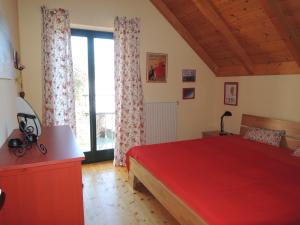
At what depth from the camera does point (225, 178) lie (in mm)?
2043

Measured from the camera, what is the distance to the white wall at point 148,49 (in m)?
3.12

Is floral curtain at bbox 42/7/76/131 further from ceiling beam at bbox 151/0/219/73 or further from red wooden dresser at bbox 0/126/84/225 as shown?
red wooden dresser at bbox 0/126/84/225

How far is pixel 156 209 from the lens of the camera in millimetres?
2486

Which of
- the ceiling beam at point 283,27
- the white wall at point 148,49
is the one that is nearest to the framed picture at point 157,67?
the white wall at point 148,49

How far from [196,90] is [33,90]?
9.35 feet

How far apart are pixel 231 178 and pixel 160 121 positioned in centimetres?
220

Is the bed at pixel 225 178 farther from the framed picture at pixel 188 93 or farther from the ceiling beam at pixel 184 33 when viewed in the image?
the ceiling beam at pixel 184 33

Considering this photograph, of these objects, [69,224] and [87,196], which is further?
[87,196]

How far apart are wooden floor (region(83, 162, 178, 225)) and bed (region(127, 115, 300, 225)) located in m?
0.22

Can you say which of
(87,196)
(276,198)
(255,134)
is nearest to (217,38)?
(255,134)

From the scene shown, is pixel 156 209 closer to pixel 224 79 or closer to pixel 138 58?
pixel 138 58

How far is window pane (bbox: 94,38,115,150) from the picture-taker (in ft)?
12.4

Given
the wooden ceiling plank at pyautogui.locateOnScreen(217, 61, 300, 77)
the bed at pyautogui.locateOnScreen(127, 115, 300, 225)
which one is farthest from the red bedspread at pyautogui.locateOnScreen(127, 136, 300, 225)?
the wooden ceiling plank at pyautogui.locateOnScreen(217, 61, 300, 77)

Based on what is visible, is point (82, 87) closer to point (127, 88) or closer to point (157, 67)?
point (127, 88)
